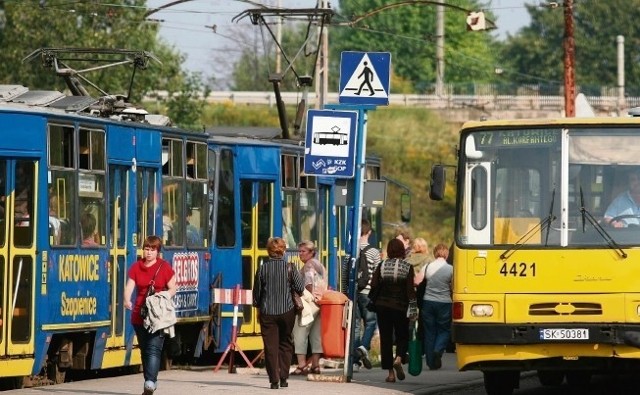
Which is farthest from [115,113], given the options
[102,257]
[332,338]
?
[332,338]

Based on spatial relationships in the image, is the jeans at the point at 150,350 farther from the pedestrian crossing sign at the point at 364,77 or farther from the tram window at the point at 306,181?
the tram window at the point at 306,181

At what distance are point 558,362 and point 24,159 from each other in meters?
5.91

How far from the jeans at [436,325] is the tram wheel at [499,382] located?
3.92 meters

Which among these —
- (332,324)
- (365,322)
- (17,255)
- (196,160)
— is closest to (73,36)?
(196,160)

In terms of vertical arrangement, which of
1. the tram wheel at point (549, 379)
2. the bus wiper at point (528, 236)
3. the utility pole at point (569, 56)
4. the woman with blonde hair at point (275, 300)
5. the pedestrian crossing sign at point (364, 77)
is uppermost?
the utility pole at point (569, 56)

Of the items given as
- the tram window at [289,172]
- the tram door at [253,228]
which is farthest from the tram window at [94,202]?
the tram window at [289,172]

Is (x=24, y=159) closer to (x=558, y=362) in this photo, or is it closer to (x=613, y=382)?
(x=558, y=362)

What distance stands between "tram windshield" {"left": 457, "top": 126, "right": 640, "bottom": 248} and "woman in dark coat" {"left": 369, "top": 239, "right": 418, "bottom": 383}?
10.7ft

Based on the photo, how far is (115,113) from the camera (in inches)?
947

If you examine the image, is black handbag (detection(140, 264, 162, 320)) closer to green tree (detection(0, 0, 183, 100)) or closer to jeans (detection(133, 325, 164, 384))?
jeans (detection(133, 325, 164, 384))

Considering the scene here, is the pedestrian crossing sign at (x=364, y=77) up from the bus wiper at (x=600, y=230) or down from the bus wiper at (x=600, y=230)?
up

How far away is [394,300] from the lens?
2294cm

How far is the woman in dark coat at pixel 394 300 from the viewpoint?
75.2ft

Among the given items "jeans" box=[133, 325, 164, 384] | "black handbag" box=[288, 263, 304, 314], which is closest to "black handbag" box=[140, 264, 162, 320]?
"jeans" box=[133, 325, 164, 384]
